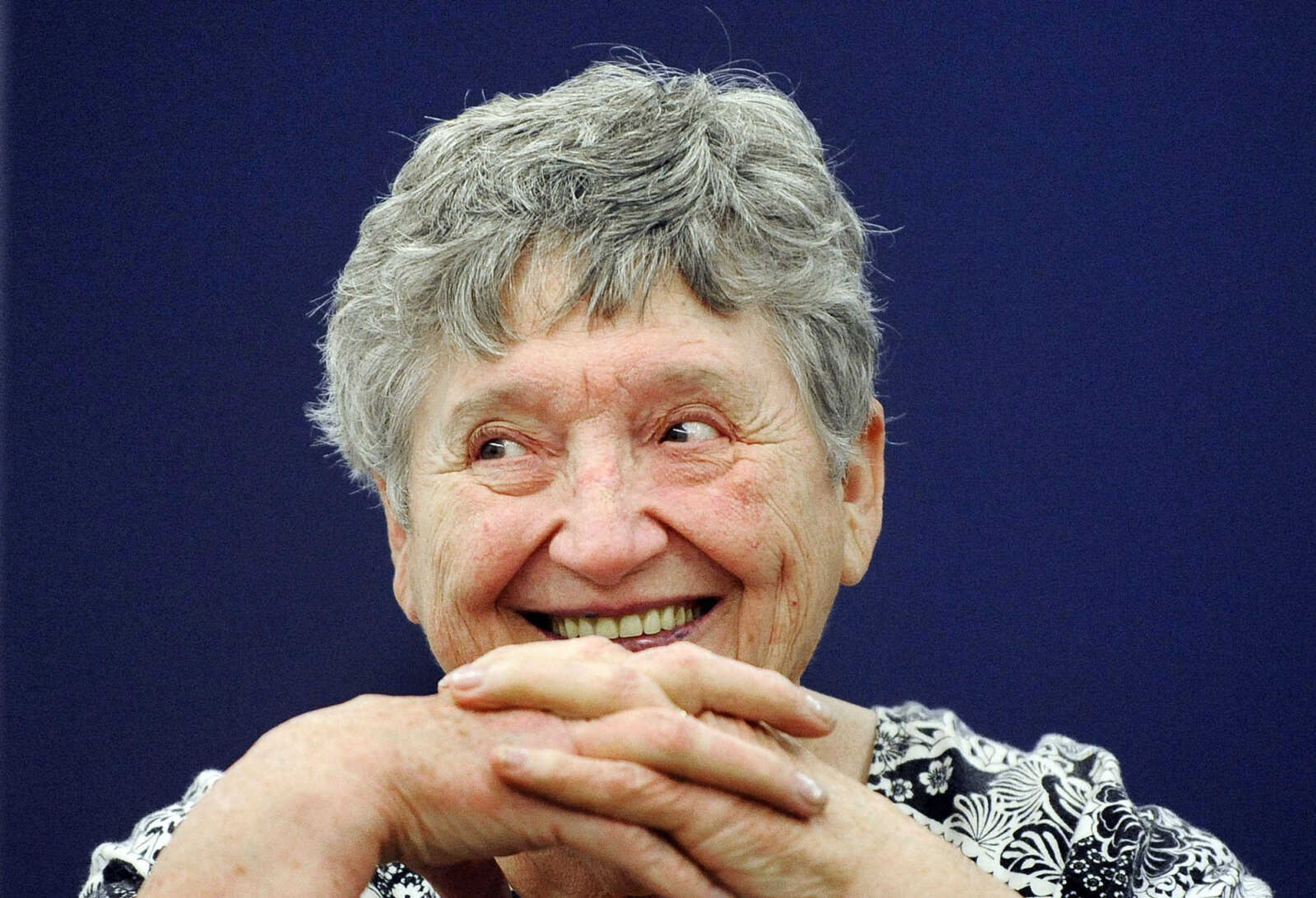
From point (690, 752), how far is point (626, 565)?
0.34 m

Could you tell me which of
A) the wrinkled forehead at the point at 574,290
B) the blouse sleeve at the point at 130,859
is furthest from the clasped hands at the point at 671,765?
the blouse sleeve at the point at 130,859

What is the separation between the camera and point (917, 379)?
2.81m

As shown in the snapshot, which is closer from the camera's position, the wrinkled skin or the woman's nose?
the wrinkled skin

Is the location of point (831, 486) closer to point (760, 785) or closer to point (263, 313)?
point (760, 785)

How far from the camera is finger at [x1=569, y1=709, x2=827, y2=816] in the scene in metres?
1.37

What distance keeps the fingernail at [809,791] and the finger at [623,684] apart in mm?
74

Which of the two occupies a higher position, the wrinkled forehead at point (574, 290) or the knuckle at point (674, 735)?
the wrinkled forehead at point (574, 290)

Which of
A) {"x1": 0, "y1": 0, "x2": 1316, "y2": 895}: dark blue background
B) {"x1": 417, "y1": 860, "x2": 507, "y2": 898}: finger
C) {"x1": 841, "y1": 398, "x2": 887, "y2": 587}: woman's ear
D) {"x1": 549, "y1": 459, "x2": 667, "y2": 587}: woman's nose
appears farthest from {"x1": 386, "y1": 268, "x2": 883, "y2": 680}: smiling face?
{"x1": 0, "y1": 0, "x2": 1316, "y2": 895}: dark blue background

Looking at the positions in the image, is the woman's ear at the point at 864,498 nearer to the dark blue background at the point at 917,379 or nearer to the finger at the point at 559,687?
the finger at the point at 559,687

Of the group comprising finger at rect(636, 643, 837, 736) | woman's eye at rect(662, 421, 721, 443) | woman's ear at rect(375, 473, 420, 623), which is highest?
woman's eye at rect(662, 421, 721, 443)

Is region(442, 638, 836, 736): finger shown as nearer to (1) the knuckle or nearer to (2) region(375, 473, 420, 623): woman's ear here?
(1) the knuckle

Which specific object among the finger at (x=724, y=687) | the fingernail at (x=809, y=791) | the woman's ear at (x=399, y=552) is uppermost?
the woman's ear at (x=399, y=552)

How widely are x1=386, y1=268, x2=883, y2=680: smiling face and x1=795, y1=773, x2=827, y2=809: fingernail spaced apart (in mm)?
352

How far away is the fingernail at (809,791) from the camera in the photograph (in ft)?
4.66
